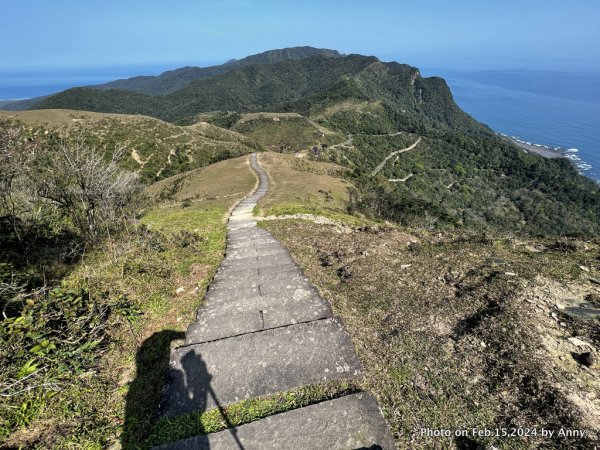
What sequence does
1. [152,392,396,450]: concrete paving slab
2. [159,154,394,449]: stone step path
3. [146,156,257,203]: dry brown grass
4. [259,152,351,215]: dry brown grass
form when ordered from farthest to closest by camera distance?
[146,156,257,203]: dry brown grass
[259,152,351,215]: dry brown grass
[159,154,394,449]: stone step path
[152,392,396,450]: concrete paving slab

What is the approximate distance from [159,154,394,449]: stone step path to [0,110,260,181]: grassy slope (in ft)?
196

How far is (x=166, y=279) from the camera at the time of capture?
791 centimetres

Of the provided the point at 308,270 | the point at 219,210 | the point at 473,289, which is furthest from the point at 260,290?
the point at 219,210

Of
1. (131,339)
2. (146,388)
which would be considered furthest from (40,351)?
(131,339)

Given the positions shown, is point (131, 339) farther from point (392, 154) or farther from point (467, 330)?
point (392, 154)

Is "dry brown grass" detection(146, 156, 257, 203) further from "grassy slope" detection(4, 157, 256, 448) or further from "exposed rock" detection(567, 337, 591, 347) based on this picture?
"exposed rock" detection(567, 337, 591, 347)

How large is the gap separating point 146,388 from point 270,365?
75.0 inches

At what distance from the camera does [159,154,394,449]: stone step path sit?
3.82m

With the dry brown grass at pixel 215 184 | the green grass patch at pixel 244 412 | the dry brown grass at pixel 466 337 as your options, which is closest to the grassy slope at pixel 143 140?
the dry brown grass at pixel 215 184

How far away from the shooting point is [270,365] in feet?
15.9

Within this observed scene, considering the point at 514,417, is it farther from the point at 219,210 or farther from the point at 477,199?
the point at 477,199

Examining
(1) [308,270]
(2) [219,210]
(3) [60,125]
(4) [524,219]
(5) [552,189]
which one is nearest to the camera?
(1) [308,270]

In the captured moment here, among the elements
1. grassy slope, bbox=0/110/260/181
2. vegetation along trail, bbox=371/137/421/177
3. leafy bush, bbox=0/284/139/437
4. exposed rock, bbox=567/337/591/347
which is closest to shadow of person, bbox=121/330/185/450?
leafy bush, bbox=0/284/139/437

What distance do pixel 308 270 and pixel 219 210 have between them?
47.7 feet
